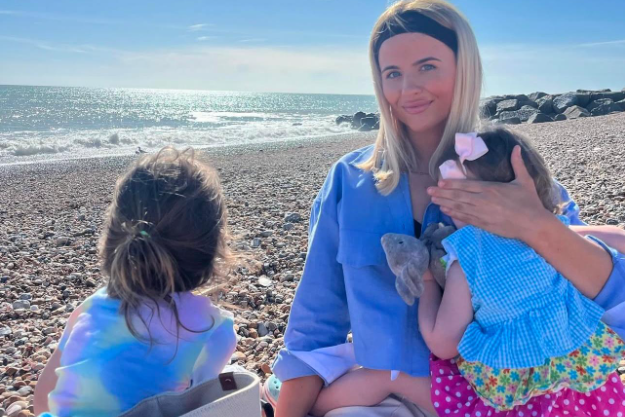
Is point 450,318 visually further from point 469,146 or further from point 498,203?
point 469,146

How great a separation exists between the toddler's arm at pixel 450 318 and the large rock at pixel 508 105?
106 ft

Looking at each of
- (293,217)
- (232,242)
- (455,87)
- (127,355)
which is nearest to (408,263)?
(455,87)

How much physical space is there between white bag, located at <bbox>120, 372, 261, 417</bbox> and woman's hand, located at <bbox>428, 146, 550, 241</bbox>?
901 mm

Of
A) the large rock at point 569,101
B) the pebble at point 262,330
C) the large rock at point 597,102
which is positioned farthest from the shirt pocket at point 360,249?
the large rock at point 597,102

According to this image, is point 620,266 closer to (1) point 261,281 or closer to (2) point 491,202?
(2) point 491,202

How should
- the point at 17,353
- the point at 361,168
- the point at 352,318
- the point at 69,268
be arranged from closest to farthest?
the point at 352,318, the point at 361,168, the point at 17,353, the point at 69,268

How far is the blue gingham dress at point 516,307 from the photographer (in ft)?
5.92

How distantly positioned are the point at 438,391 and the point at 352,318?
16.2 inches

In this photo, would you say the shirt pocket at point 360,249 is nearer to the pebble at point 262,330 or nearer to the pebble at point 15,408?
the pebble at point 262,330

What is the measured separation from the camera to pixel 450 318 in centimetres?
190

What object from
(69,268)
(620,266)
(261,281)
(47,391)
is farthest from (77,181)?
(620,266)

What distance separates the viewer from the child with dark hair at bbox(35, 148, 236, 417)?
181cm

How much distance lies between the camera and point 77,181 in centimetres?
1233

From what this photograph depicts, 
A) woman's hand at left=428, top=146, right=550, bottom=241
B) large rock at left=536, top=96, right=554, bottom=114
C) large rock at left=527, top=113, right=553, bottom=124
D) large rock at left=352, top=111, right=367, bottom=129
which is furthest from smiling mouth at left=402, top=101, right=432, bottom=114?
large rock at left=352, top=111, right=367, bottom=129
